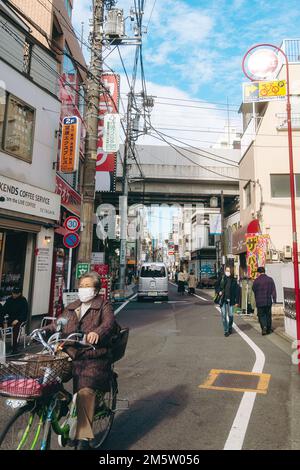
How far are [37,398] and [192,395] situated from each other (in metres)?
3.02

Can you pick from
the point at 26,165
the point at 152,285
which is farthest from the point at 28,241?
the point at 152,285

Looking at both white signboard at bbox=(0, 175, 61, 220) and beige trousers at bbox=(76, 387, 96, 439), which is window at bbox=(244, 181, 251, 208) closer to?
white signboard at bbox=(0, 175, 61, 220)

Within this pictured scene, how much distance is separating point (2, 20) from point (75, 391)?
1018 cm

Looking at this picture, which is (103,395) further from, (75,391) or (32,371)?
(32,371)

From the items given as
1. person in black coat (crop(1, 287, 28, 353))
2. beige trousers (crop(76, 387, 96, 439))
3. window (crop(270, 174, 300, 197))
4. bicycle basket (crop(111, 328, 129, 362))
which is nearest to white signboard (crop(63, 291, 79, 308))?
person in black coat (crop(1, 287, 28, 353))

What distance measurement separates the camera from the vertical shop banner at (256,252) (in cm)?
1432

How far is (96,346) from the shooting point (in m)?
3.10

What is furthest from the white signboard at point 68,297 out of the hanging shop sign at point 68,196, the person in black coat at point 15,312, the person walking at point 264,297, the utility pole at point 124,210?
the utility pole at point 124,210

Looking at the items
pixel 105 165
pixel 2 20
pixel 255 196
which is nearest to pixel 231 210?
pixel 255 196

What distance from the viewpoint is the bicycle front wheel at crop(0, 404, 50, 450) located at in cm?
272

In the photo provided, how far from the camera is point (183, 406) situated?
181 inches

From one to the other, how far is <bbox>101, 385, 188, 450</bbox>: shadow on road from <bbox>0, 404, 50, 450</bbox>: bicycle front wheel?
0.86m

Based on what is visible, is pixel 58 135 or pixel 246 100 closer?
pixel 58 135

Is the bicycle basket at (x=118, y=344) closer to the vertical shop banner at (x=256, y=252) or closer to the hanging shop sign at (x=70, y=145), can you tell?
the hanging shop sign at (x=70, y=145)
